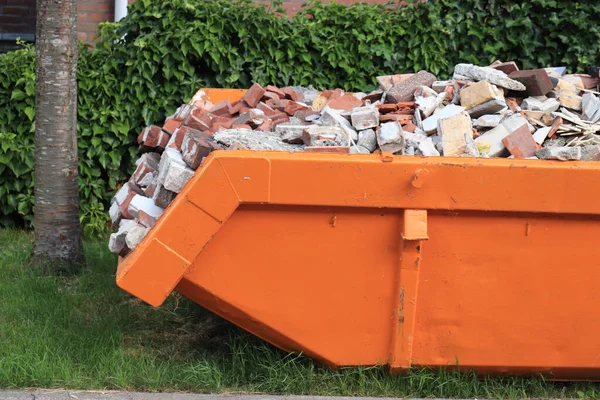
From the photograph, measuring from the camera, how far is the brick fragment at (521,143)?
370cm

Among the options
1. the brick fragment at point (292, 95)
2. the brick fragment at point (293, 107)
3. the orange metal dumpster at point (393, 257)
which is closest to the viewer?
the orange metal dumpster at point (393, 257)

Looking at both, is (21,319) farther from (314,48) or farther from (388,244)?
(314,48)

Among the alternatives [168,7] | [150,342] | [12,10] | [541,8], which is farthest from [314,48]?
[12,10]

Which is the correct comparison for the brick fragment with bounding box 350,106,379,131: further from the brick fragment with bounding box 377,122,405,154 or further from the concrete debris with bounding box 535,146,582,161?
the concrete debris with bounding box 535,146,582,161

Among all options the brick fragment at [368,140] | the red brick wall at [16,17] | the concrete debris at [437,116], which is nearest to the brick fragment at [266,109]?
the brick fragment at [368,140]

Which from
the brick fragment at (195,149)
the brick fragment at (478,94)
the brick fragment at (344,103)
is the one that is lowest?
the brick fragment at (195,149)

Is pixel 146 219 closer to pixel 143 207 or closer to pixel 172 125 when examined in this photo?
pixel 143 207

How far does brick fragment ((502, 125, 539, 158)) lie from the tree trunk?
2.73 m

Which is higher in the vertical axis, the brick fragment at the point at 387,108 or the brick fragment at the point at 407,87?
the brick fragment at the point at 407,87

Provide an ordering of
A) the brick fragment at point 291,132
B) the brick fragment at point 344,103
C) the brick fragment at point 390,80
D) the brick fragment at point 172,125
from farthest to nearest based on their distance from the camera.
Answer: the brick fragment at point 390,80
the brick fragment at point 172,125
the brick fragment at point 344,103
the brick fragment at point 291,132

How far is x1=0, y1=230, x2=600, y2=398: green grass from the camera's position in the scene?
147 inches

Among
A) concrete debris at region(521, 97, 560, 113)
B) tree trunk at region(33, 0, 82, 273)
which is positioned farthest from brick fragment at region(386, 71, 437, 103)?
tree trunk at region(33, 0, 82, 273)

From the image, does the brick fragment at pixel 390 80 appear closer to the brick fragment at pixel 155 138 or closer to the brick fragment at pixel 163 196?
the brick fragment at pixel 155 138

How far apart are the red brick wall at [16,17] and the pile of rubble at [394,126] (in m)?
4.17
